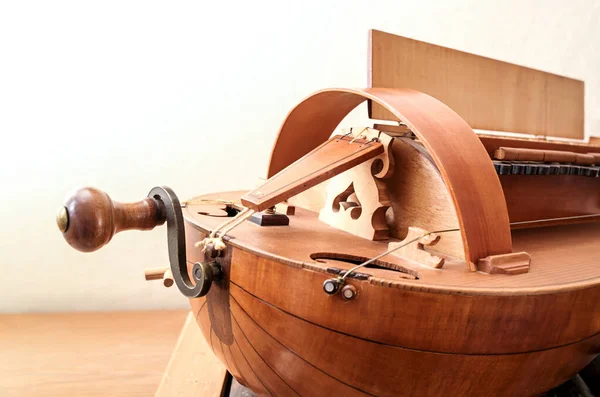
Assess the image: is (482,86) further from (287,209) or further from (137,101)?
(137,101)

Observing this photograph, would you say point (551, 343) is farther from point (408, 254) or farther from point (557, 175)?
point (557, 175)

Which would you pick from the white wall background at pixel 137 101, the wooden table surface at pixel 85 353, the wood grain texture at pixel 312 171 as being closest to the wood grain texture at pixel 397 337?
the wood grain texture at pixel 312 171

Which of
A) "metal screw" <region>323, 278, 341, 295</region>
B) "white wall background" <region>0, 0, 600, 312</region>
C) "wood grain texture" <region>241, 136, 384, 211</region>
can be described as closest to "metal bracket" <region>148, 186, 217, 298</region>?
"wood grain texture" <region>241, 136, 384, 211</region>

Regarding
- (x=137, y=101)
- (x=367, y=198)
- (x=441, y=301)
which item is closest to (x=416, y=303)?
(x=441, y=301)

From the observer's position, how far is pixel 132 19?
1543 mm

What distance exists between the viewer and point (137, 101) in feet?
5.20

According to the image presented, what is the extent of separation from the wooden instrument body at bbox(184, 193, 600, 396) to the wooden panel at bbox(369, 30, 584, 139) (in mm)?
415

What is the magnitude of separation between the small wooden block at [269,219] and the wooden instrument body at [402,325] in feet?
0.37

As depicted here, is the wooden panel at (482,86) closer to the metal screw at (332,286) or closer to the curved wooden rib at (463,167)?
the curved wooden rib at (463,167)

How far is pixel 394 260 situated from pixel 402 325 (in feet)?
0.40

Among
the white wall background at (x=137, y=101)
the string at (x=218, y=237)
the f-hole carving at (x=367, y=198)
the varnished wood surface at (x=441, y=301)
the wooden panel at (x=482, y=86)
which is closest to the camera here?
the varnished wood surface at (x=441, y=301)

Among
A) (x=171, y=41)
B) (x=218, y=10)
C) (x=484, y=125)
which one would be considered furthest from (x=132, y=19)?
(x=484, y=125)

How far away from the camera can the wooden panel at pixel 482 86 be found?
96 centimetres

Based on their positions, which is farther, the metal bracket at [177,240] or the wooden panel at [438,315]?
the metal bracket at [177,240]
